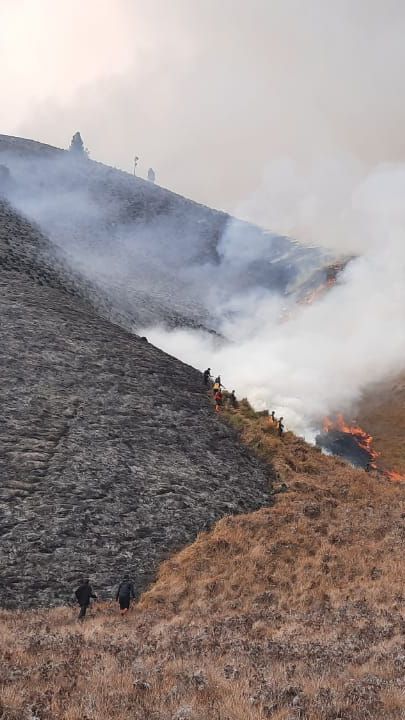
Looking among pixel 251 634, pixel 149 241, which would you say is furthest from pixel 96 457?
pixel 149 241

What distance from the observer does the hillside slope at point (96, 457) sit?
19084mm

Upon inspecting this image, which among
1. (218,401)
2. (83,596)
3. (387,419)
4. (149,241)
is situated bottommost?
(83,596)

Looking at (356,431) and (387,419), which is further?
(387,419)

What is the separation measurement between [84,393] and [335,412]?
3779 centimetres

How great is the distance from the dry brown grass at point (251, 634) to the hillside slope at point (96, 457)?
1538 millimetres

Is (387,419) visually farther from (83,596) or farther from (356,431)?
(83,596)

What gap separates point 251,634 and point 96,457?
1234cm

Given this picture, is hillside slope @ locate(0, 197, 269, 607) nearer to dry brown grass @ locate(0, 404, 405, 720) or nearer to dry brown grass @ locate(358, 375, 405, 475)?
dry brown grass @ locate(0, 404, 405, 720)

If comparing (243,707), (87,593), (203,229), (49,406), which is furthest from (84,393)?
(203,229)

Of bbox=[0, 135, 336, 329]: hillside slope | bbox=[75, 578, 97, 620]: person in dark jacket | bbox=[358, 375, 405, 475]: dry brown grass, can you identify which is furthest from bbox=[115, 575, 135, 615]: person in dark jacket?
bbox=[0, 135, 336, 329]: hillside slope

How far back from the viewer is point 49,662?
446 inches

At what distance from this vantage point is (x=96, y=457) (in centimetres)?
2441

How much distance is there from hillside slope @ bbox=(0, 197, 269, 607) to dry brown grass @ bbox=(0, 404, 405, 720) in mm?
1538

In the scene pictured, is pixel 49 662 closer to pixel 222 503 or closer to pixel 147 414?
pixel 222 503
